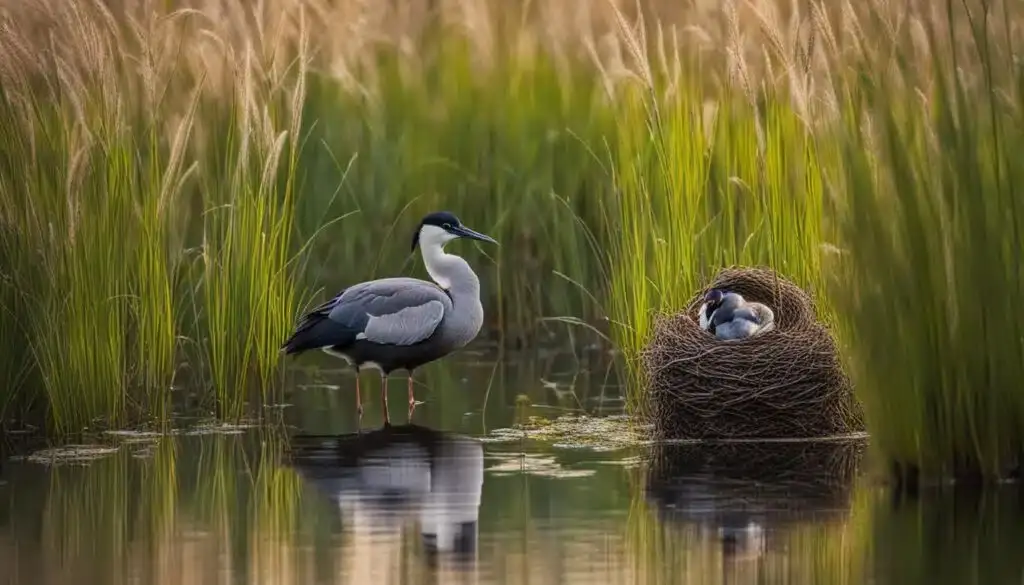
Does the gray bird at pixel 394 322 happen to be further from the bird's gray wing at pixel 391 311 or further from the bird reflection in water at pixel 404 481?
the bird reflection in water at pixel 404 481

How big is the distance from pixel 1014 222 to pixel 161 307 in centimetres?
441

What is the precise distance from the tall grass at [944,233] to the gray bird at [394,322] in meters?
3.83

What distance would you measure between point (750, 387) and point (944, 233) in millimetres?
2088

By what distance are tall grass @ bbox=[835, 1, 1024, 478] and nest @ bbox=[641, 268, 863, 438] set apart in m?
1.76

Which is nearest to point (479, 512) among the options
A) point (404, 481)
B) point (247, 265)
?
point (404, 481)

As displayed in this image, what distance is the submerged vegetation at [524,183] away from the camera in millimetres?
7520

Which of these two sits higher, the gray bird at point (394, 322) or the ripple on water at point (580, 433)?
the gray bird at point (394, 322)

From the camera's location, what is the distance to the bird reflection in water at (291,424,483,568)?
7121 millimetres

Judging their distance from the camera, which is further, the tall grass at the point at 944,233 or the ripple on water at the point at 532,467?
the ripple on water at the point at 532,467

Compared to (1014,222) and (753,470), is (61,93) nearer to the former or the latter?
(753,470)

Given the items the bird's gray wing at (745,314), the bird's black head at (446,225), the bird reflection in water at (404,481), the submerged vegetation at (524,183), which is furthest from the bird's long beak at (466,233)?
the bird's gray wing at (745,314)

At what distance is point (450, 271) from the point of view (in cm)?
1191

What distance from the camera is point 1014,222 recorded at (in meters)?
7.43

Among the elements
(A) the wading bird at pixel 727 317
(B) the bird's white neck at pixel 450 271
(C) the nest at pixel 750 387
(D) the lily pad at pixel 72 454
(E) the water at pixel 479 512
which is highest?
(B) the bird's white neck at pixel 450 271
